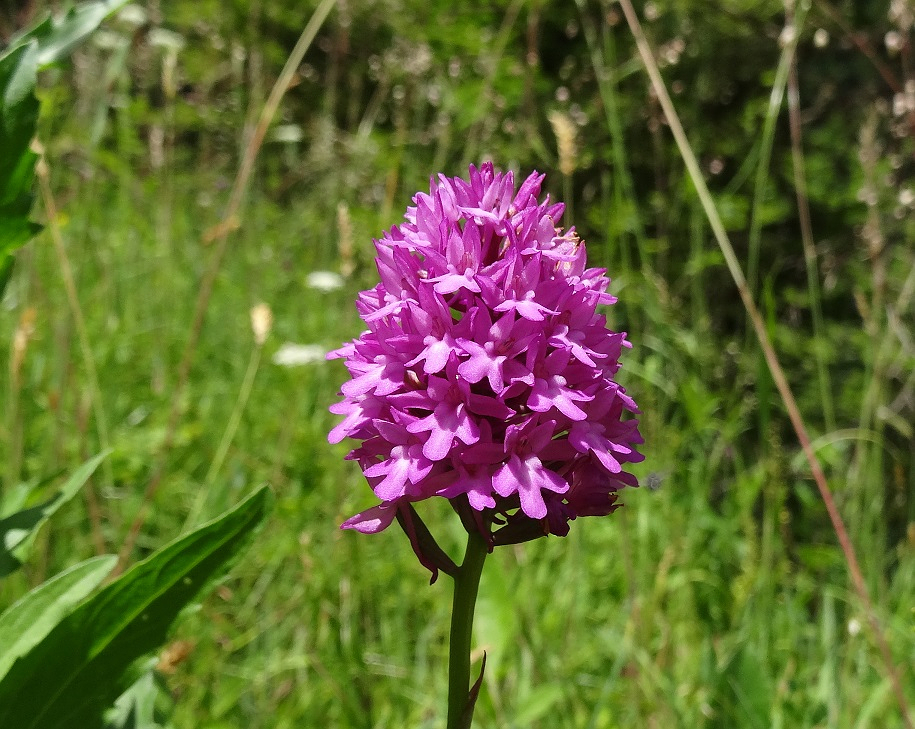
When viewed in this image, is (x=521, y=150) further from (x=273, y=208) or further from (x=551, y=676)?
(x=273, y=208)

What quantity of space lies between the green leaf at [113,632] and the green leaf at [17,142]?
0.53 m

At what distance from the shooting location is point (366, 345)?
90 cm

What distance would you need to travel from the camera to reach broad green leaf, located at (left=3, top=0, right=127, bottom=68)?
121 centimetres

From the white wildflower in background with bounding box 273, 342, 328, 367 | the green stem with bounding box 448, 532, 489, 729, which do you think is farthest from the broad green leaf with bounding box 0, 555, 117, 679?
the white wildflower in background with bounding box 273, 342, 328, 367

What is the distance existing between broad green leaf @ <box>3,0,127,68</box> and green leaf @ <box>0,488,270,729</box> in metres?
0.76

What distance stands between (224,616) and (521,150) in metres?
2.19

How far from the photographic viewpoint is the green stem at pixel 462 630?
0.79 meters

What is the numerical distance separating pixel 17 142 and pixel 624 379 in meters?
2.08

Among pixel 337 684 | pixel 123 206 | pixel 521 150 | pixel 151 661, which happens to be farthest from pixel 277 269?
pixel 151 661

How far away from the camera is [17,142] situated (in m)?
1.11

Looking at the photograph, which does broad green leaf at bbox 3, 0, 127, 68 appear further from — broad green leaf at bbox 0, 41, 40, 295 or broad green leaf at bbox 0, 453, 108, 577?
broad green leaf at bbox 0, 453, 108, 577

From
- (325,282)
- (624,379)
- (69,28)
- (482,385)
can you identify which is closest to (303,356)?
(325,282)

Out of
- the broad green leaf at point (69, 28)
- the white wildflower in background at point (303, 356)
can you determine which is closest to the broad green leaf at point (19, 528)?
the broad green leaf at point (69, 28)

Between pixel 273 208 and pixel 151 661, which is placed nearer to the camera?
pixel 151 661
